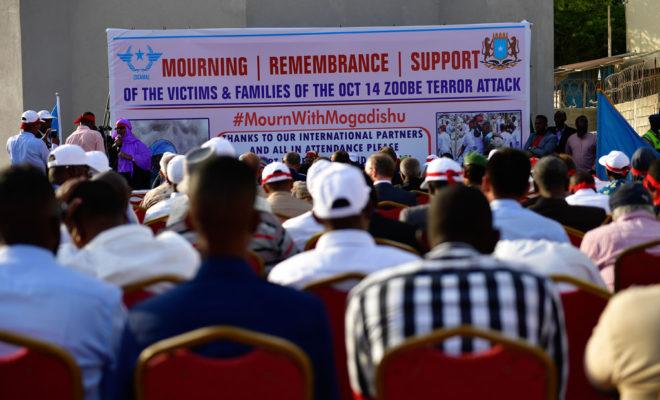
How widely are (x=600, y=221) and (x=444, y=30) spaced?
9.38 meters

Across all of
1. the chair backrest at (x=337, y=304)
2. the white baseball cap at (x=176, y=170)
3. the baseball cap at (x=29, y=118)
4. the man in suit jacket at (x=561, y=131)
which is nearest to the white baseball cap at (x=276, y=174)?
the white baseball cap at (x=176, y=170)

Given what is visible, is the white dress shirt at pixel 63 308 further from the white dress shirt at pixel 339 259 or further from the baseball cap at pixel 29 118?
the baseball cap at pixel 29 118

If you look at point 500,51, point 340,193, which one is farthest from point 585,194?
point 500,51

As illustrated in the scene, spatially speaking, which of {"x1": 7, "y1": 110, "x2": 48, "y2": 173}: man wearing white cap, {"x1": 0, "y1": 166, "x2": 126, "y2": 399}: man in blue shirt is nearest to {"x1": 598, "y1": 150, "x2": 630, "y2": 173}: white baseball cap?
{"x1": 7, "y1": 110, "x2": 48, "y2": 173}: man wearing white cap

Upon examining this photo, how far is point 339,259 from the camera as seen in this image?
167 inches

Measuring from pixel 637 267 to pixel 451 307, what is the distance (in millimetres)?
1896

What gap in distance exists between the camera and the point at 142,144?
611 inches

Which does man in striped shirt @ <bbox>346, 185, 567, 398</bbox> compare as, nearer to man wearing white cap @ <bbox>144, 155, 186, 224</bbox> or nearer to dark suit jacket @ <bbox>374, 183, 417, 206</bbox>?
man wearing white cap @ <bbox>144, 155, 186, 224</bbox>

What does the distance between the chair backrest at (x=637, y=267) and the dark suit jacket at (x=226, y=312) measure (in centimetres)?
208

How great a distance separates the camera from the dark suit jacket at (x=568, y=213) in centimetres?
684

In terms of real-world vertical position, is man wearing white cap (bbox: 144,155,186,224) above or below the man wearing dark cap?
below

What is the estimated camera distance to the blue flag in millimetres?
13953

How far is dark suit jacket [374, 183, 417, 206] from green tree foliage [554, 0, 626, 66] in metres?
47.3

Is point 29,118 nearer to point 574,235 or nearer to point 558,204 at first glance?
point 558,204
